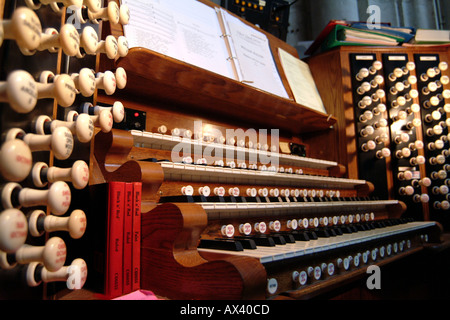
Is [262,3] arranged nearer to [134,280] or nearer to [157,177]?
[157,177]

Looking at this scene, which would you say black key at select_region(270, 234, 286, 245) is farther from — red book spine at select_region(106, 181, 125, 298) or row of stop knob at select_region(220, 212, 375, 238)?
red book spine at select_region(106, 181, 125, 298)

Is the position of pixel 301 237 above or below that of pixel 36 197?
below

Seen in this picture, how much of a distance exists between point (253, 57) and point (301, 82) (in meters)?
0.60

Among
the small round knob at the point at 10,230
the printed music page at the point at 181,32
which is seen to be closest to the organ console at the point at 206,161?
the small round knob at the point at 10,230

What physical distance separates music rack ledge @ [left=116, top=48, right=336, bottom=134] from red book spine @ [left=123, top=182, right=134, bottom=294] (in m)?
0.59

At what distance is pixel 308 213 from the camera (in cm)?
170

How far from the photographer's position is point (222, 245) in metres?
1.08

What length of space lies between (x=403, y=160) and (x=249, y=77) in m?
1.52

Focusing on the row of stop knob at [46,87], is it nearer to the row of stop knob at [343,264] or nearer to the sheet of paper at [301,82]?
the row of stop knob at [343,264]

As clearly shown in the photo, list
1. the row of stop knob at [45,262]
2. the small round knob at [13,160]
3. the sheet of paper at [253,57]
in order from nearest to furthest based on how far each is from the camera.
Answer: the small round knob at [13,160] < the row of stop knob at [45,262] < the sheet of paper at [253,57]

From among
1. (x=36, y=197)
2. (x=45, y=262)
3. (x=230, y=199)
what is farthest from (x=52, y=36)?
(x=230, y=199)

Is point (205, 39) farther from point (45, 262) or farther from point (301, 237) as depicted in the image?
point (45, 262)

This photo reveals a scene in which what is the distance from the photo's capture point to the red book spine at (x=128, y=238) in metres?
1.02

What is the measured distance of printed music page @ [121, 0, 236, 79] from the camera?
1507mm
